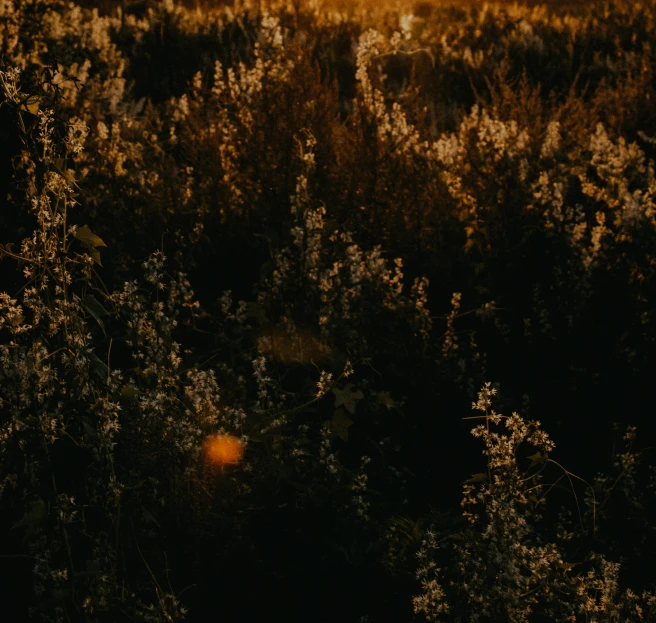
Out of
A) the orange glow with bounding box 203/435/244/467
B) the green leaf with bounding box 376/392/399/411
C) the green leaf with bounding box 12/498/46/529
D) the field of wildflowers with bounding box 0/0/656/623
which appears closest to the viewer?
the green leaf with bounding box 12/498/46/529

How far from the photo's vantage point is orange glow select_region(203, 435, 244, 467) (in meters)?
2.36

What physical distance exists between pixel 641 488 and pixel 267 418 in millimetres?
1689

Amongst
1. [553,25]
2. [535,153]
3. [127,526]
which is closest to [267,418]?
[127,526]

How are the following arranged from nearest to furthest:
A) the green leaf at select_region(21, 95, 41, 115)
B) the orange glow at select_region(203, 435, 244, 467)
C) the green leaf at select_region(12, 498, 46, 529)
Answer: the green leaf at select_region(12, 498, 46, 529) → the green leaf at select_region(21, 95, 41, 115) → the orange glow at select_region(203, 435, 244, 467)

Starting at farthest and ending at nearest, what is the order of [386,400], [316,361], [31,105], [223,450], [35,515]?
[316,361], [386,400], [223,450], [31,105], [35,515]

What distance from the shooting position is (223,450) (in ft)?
7.87

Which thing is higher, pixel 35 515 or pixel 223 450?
pixel 35 515

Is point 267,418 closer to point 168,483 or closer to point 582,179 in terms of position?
point 168,483

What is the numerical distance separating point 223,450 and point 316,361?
3.30 feet

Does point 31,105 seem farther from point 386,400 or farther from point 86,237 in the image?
point 386,400

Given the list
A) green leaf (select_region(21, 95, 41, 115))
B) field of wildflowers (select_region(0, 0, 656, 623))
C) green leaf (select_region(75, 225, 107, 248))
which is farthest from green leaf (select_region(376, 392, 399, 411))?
green leaf (select_region(21, 95, 41, 115))

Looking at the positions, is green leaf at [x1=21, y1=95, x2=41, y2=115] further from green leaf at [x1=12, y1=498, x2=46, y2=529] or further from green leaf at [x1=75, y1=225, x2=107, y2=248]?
green leaf at [x1=12, y1=498, x2=46, y2=529]

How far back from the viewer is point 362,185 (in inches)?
163

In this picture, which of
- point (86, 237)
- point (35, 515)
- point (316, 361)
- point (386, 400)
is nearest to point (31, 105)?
point (86, 237)
